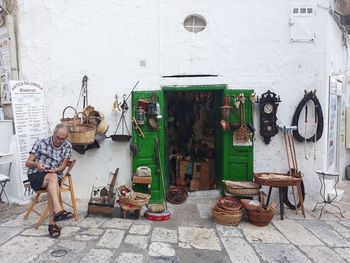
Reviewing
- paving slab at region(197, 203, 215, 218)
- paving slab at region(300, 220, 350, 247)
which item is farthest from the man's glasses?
paving slab at region(300, 220, 350, 247)

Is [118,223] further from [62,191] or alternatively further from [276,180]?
[276,180]

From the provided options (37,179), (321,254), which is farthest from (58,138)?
(321,254)

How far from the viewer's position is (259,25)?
18.4ft

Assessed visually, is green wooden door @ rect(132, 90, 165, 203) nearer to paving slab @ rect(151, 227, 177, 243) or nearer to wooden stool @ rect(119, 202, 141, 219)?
wooden stool @ rect(119, 202, 141, 219)

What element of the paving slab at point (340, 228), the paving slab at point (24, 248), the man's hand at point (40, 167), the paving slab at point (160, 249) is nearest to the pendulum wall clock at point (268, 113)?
the paving slab at point (340, 228)

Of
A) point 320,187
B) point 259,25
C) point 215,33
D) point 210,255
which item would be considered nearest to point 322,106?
point 320,187

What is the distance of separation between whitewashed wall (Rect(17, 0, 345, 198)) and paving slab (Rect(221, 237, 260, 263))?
196cm

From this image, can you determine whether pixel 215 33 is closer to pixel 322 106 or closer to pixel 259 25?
pixel 259 25

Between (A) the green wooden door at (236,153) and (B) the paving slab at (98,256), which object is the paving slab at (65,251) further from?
(A) the green wooden door at (236,153)

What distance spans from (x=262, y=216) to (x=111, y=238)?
2.19 meters

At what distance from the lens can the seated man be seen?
13.8 feet

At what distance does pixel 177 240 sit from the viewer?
13.6 feet

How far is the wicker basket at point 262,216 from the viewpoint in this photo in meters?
4.64

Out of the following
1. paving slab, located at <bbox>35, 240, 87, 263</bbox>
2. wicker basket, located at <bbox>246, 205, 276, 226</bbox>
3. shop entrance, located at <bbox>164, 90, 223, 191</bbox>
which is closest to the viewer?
paving slab, located at <bbox>35, 240, 87, 263</bbox>
